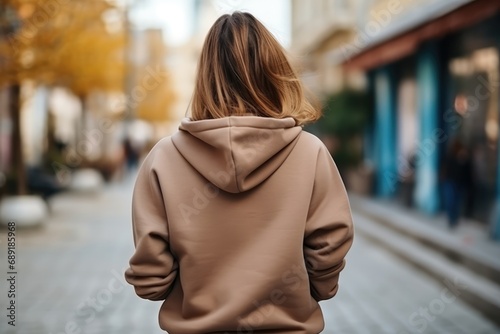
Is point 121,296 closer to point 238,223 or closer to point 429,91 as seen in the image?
point 238,223

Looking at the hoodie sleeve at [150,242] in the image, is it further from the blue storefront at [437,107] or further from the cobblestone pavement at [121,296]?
the blue storefront at [437,107]

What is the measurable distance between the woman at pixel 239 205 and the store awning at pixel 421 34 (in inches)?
310

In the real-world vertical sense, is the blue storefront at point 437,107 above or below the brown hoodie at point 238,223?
below

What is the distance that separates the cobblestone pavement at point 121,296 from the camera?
671 cm

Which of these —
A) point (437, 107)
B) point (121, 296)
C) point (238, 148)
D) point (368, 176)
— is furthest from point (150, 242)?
point (368, 176)

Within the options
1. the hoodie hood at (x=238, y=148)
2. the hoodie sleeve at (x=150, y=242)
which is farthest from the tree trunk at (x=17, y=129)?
the hoodie hood at (x=238, y=148)

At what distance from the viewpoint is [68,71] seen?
48.5 feet

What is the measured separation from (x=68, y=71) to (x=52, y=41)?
5.59 feet

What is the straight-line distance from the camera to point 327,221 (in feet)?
7.38

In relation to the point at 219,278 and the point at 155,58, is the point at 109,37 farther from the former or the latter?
the point at 155,58

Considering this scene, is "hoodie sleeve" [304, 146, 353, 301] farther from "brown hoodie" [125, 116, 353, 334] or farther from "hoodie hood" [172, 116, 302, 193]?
"hoodie hood" [172, 116, 302, 193]

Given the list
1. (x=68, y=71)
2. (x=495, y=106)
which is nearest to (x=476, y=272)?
(x=495, y=106)

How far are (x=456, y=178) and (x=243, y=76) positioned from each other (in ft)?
32.7

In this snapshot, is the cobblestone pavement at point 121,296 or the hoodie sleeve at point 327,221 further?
the cobblestone pavement at point 121,296
